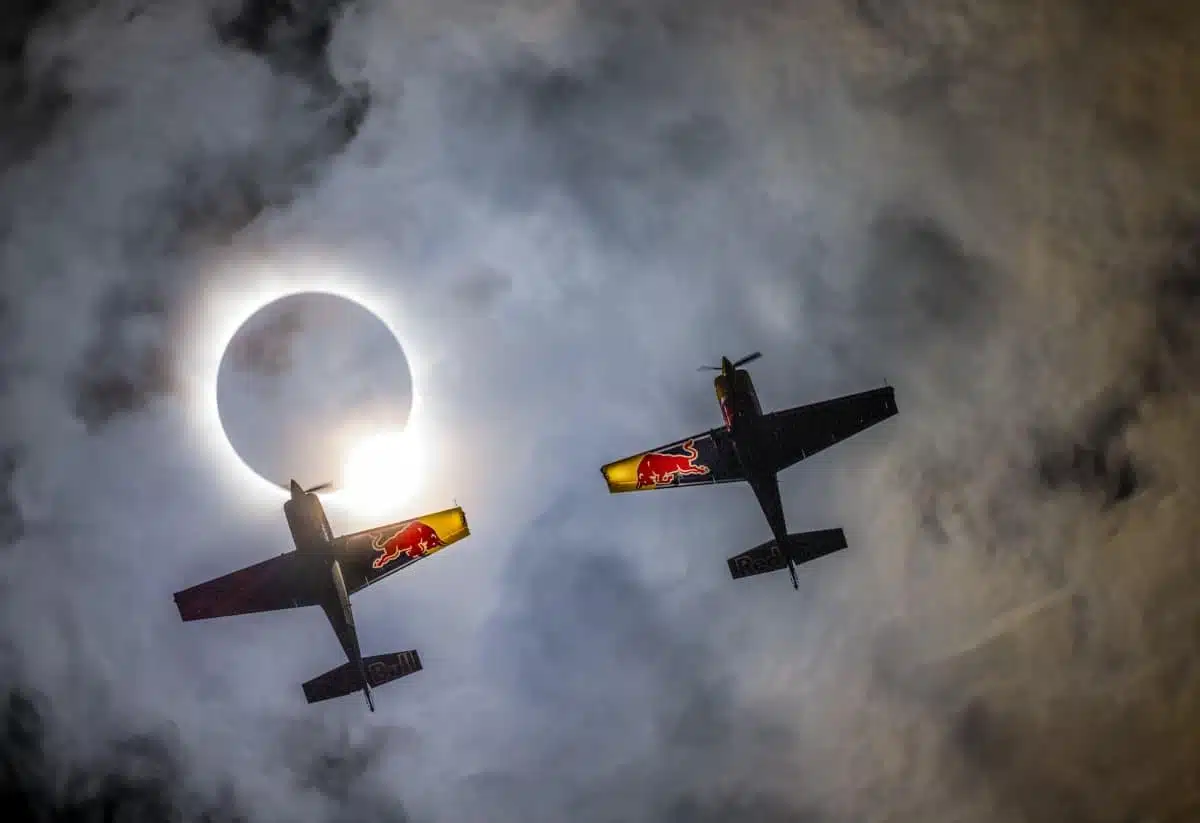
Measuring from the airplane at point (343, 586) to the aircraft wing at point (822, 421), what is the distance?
16378 mm

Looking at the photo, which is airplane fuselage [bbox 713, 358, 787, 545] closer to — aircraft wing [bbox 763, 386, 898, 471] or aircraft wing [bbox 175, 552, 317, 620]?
aircraft wing [bbox 763, 386, 898, 471]

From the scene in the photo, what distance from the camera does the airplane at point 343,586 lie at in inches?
1715

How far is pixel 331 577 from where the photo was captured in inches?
1683

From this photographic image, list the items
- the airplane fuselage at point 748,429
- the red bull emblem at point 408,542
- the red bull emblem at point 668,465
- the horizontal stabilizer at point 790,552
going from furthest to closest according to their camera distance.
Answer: the horizontal stabilizer at point 790,552 → the red bull emblem at point 668,465 → the red bull emblem at point 408,542 → the airplane fuselage at point 748,429

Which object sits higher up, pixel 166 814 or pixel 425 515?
pixel 425 515

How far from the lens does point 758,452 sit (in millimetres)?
43969

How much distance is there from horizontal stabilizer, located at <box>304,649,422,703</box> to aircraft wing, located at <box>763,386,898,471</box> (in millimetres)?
20795

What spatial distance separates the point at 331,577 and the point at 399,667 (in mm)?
5807

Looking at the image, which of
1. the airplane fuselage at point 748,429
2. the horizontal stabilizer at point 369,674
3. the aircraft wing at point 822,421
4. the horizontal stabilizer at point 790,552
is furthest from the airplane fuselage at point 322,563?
the aircraft wing at point 822,421

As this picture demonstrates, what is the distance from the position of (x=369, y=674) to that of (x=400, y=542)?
6665mm

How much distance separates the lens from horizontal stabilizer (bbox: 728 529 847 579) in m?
45.3

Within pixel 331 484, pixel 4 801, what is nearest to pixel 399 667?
pixel 331 484

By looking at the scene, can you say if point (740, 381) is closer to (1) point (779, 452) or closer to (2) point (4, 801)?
(1) point (779, 452)

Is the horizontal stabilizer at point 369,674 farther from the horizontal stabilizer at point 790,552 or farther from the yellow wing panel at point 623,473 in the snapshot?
the horizontal stabilizer at point 790,552
